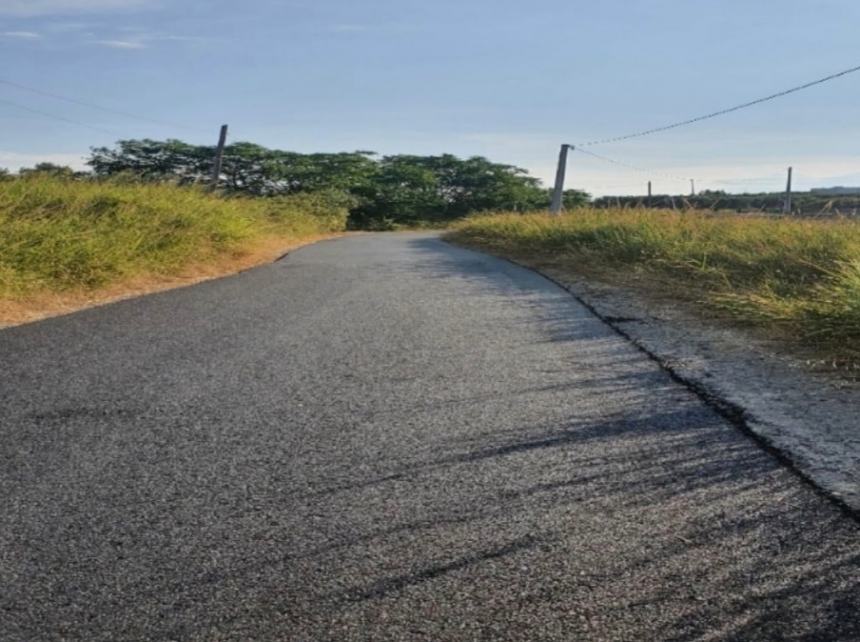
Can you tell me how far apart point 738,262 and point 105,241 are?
25.7 feet

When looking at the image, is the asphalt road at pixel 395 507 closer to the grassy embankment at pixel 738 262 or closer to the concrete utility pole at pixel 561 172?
the grassy embankment at pixel 738 262

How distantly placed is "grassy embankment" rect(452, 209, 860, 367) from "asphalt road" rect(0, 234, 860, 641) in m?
1.64

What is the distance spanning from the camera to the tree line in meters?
45.9

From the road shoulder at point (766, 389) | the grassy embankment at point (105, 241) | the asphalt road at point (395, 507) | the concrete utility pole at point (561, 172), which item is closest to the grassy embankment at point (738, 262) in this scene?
the road shoulder at point (766, 389)

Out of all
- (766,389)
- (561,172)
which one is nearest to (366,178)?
(561,172)

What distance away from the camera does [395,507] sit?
10.1ft

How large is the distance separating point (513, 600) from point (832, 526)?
1.22 meters

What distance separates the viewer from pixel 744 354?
19.2 feet

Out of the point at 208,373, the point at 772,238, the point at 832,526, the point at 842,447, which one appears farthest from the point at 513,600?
the point at 772,238

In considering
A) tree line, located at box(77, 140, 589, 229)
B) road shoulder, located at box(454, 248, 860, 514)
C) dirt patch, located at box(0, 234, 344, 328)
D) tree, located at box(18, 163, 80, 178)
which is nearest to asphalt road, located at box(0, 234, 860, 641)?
road shoulder, located at box(454, 248, 860, 514)

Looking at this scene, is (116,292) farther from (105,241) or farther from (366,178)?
(366,178)

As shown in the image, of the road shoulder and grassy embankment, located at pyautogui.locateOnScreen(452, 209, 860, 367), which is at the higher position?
grassy embankment, located at pyautogui.locateOnScreen(452, 209, 860, 367)

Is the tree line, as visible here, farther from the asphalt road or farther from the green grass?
the asphalt road

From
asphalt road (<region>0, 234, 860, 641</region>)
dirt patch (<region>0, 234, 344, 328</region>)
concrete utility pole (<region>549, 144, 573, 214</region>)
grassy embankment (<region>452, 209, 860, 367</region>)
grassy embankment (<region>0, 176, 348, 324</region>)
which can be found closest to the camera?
→ asphalt road (<region>0, 234, 860, 641</region>)
